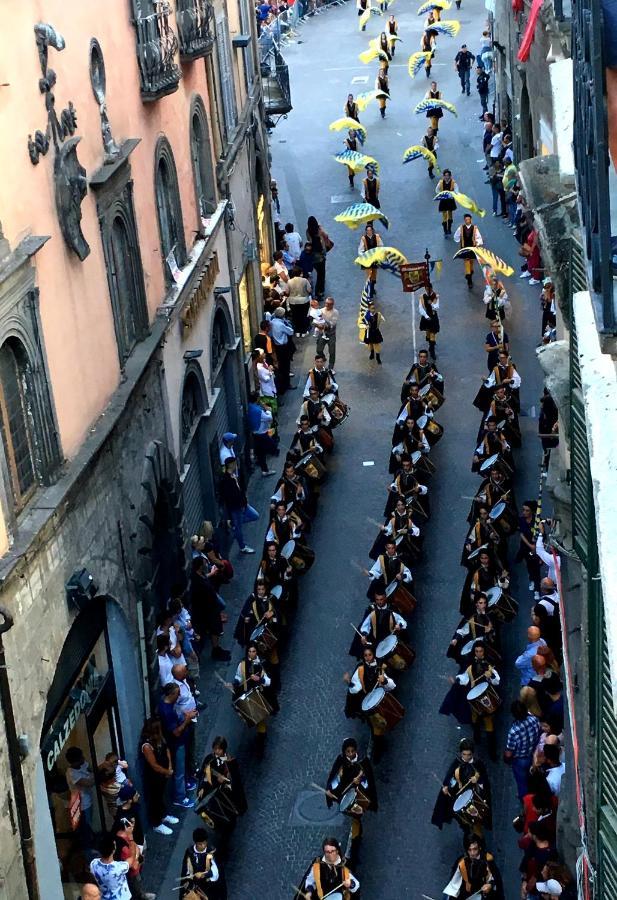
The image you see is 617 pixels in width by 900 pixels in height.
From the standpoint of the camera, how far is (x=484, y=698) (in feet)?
63.6

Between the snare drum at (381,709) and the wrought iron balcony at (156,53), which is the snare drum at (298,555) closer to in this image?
the snare drum at (381,709)

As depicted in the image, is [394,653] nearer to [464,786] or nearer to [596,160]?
[464,786]

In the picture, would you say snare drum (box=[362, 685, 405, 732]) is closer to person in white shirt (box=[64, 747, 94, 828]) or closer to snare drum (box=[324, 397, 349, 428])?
person in white shirt (box=[64, 747, 94, 828])

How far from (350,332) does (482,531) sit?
12.8 metres

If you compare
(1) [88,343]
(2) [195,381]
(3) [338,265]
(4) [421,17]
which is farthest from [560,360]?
(4) [421,17]

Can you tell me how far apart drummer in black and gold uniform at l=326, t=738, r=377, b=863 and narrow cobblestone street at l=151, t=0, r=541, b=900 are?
0.65m

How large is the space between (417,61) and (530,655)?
38.2 meters

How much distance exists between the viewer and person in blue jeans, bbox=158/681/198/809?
19.3 meters

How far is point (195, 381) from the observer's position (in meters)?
24.3

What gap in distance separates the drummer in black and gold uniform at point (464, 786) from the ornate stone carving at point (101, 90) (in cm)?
808

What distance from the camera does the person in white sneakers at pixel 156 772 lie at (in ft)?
62.0

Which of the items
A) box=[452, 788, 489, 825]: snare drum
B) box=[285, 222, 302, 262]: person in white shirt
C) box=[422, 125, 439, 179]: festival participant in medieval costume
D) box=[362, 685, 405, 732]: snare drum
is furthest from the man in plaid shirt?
box=[422, 125, 439, 179]: festival participant in medieval costume

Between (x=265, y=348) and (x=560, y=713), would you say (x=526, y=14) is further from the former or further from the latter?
(x=560, y=713)

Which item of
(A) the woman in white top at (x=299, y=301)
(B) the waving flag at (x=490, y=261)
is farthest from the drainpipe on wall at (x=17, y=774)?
(A) the woman in white top at (x=299, y=301)
